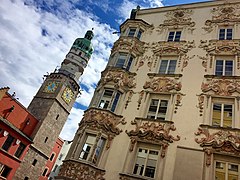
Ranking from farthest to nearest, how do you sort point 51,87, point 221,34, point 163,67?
point 51,87 < point 221,34 < point 163,67

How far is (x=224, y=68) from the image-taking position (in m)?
15.6

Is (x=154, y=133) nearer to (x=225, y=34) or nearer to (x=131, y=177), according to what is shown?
(x=131, y=177)

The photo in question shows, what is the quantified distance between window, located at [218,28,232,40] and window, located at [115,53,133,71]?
7612mm

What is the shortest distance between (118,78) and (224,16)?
36.0ft

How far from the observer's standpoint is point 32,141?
1389 inches

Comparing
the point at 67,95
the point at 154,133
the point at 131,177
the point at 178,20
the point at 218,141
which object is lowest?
the point at 131,177

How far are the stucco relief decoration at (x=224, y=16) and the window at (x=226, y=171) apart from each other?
1141 centimetres

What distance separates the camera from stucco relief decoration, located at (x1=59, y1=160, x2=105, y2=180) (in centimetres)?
1267

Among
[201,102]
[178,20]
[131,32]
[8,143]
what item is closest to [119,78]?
[201,102]

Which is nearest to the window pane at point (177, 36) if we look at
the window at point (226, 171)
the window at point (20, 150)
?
the window at point (226, 171)

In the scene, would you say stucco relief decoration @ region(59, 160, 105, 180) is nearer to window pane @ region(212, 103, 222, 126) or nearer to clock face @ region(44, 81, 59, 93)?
window pane @ region(212, 103, 222, 126)

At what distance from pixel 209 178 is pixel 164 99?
5930 mm

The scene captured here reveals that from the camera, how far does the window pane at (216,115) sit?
1332 centimetres

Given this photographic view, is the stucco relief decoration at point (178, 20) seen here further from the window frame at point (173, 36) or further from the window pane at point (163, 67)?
the window pane at point (163, 67)
